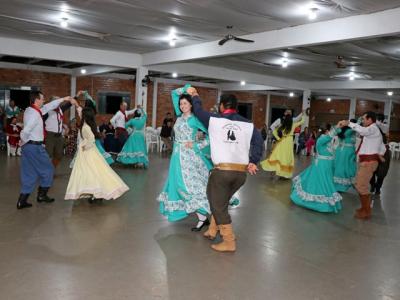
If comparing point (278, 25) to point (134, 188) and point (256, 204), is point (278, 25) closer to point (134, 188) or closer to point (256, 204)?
point (256, 204)

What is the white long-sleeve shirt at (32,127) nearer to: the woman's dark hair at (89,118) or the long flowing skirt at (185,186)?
the woman's dark hair at (89,118)

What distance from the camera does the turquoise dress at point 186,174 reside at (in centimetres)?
402

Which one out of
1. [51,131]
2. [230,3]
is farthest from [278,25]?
[51,131]

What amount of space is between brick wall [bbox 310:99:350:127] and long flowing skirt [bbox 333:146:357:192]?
1524cm

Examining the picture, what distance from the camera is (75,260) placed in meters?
3.26

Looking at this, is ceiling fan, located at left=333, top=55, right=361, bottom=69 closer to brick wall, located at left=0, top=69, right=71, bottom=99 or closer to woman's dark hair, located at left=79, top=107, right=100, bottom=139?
woman's dark hair, located at left=79, top=107, right=100, bottom=139

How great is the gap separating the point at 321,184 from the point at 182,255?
281 centimetres

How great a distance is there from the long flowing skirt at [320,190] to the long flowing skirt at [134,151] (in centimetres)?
420

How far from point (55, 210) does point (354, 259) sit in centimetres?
352

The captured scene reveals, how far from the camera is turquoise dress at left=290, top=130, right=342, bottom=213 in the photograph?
17.9ft

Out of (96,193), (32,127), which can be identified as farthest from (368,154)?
(32,127)

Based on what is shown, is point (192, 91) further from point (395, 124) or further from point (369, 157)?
point (395, 124)

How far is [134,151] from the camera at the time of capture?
346 inches

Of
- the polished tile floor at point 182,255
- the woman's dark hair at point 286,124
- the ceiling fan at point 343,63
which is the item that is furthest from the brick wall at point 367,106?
the polished tile floor at point 182,255
